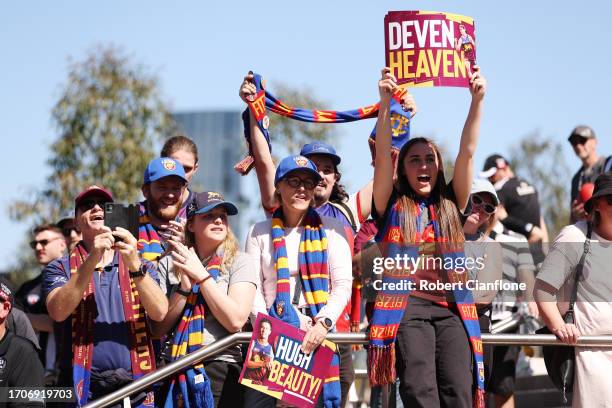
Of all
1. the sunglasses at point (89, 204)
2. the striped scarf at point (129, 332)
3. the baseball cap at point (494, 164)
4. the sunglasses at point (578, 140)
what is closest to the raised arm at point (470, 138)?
the striped scarf at point (129, 332)

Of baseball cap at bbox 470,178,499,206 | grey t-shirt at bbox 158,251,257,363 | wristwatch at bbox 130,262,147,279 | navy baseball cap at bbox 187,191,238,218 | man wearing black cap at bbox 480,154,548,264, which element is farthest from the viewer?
man wearing black cap at bbox 480,154,548,264

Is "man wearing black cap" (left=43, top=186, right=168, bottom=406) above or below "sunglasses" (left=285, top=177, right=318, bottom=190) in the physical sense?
below

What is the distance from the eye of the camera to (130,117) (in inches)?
941

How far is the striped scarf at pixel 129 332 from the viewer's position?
6.87m

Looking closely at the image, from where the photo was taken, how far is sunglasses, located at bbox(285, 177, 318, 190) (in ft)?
23.9

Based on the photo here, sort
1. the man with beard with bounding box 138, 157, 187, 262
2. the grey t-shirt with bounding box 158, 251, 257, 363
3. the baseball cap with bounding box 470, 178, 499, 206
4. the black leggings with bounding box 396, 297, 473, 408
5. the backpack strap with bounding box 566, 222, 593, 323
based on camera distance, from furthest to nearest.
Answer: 1. the baseball cap with bounding box 470, 178, 499, 206
2. the man with beard with bounding box 138, 157, 187, 262
3. the backpack strap with bounding box 566, 222, 593, 323
4. the grey t-shirt with bounding box 158, 251, 257, 363
5. the black leggings with bounding box 396, 297, 473, 408

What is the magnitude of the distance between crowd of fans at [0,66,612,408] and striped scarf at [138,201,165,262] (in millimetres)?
13

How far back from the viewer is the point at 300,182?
24.0 ft

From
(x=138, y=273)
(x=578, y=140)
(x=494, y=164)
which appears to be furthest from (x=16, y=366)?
(x=578, y=140)

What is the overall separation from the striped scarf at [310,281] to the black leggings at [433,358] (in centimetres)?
50

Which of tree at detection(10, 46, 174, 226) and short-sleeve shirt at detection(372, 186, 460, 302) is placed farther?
tree at detection(10, 46, 174, 226)

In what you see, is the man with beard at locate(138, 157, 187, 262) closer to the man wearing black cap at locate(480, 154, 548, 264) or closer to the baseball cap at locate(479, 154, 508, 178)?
the man wearing black cap at locate(480, 154, 548, 264)

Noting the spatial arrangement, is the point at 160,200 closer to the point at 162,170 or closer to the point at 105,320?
the point at 162,170

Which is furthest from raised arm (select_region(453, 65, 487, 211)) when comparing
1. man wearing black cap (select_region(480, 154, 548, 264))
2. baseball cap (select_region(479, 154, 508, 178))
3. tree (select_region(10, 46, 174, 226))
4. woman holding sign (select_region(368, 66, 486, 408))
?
tree (select_region(10, 46, 174, 226))
